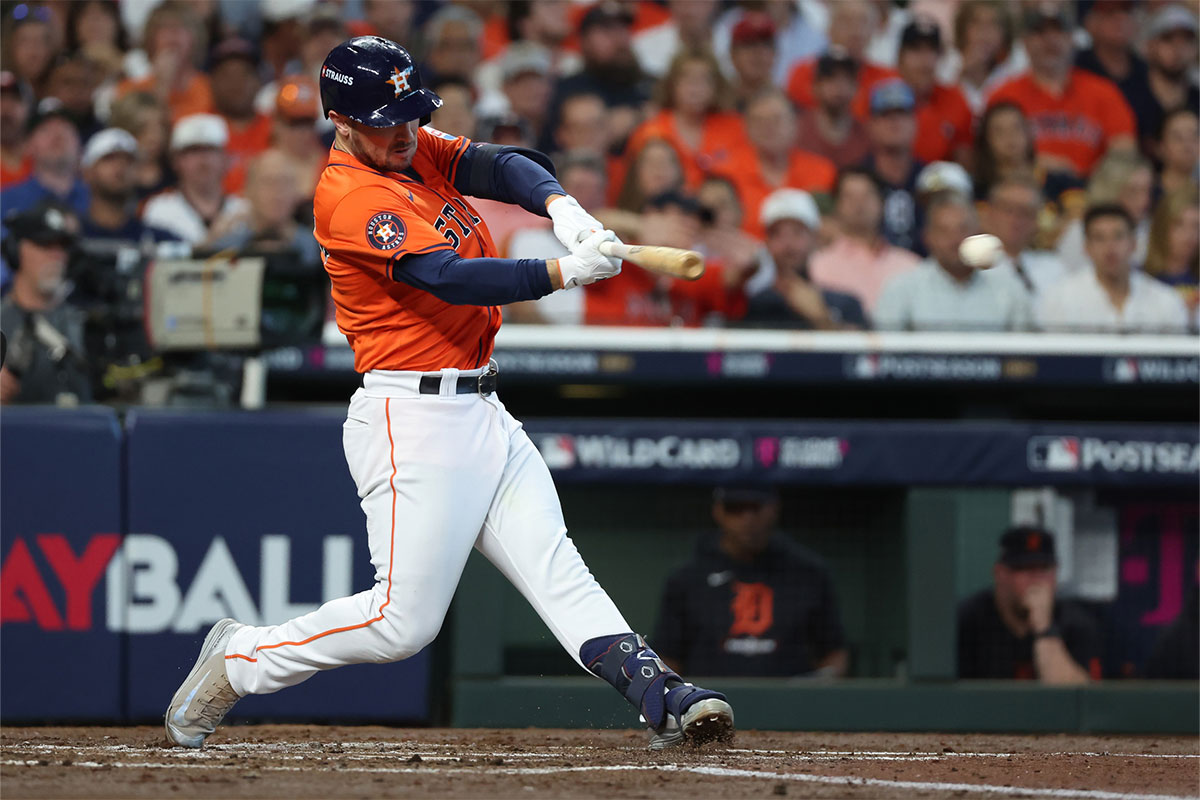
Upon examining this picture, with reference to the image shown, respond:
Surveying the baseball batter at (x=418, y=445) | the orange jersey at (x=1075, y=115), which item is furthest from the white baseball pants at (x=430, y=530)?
the orange jersey at (x=1075, y=115)

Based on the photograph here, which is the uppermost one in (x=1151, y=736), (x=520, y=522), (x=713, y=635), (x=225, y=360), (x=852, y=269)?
(x=852, y=269)

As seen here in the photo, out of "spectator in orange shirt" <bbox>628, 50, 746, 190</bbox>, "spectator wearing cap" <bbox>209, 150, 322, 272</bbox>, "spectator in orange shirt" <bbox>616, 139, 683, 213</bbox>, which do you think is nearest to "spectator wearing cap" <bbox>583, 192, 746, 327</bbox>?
"spectator in orange shirt" <bbox>616, 139, 683, 213</bbox>

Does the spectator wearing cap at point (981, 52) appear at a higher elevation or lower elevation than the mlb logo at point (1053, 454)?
higher

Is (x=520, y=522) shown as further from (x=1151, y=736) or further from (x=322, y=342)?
(x=1151, y=736)

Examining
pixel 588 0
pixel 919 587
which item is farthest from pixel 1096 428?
pixel 588 0

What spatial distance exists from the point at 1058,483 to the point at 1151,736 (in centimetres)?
90

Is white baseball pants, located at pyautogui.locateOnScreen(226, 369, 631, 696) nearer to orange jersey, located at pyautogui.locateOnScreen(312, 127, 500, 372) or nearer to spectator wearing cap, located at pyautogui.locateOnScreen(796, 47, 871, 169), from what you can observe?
orange jersey, located at pyautogui.locateOnScreen(312, 127, 500, 372)

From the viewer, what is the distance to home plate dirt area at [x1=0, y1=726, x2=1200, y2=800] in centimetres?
300

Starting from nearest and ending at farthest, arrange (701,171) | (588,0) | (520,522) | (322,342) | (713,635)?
1. (520,522)
2. (713,635)
3. (322,342)
4. (701,171)
5. (588,0)

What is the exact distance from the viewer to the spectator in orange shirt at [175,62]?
23.3 ft

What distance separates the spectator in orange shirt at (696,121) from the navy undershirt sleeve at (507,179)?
3322 millimetres

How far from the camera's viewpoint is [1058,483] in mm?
5195

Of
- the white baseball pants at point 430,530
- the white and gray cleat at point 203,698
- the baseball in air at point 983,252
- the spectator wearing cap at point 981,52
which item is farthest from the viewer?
the spectator wearing cap at point 981,52

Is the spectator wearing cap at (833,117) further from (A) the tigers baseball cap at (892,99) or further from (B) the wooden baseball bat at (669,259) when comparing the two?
(B) the wooden baseball bat at (669,259)
